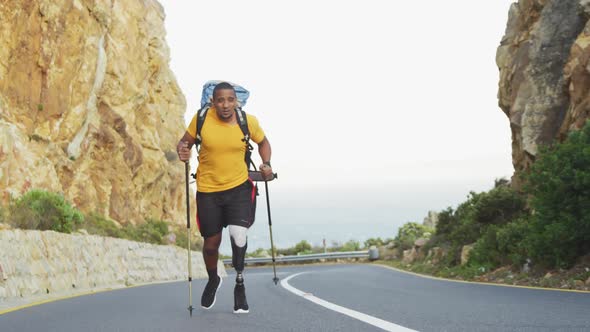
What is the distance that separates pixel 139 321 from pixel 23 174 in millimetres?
20338

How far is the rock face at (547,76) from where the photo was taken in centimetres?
2044

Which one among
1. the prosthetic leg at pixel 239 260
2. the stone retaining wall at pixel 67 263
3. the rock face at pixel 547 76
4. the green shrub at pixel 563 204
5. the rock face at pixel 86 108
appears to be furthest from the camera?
the rock face at pixel 86 108

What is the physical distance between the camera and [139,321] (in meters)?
7.17

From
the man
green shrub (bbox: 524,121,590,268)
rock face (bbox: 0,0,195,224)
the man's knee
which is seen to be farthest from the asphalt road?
rock face (bbox: 0,0,195,224)

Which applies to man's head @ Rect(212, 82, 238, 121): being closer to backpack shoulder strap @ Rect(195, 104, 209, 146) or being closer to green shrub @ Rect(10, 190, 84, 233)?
backpack shoulder strap @ Rect(195, 104, 209, 146)

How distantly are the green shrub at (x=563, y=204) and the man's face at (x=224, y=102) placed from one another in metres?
8.63

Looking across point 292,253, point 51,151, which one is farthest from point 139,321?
point 292,253

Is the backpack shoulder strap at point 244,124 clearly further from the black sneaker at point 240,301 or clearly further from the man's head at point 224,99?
the black sneaker at point 240,301

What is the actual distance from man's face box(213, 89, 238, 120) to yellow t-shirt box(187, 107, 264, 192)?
15cm

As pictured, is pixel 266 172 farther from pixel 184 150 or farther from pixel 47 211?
pixel 47 211

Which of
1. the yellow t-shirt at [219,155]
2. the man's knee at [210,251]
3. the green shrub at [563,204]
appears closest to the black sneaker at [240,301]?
the man's knee at [210,251]

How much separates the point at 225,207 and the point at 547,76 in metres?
19.0

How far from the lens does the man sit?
7.37m

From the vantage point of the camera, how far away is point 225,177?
294 inches
